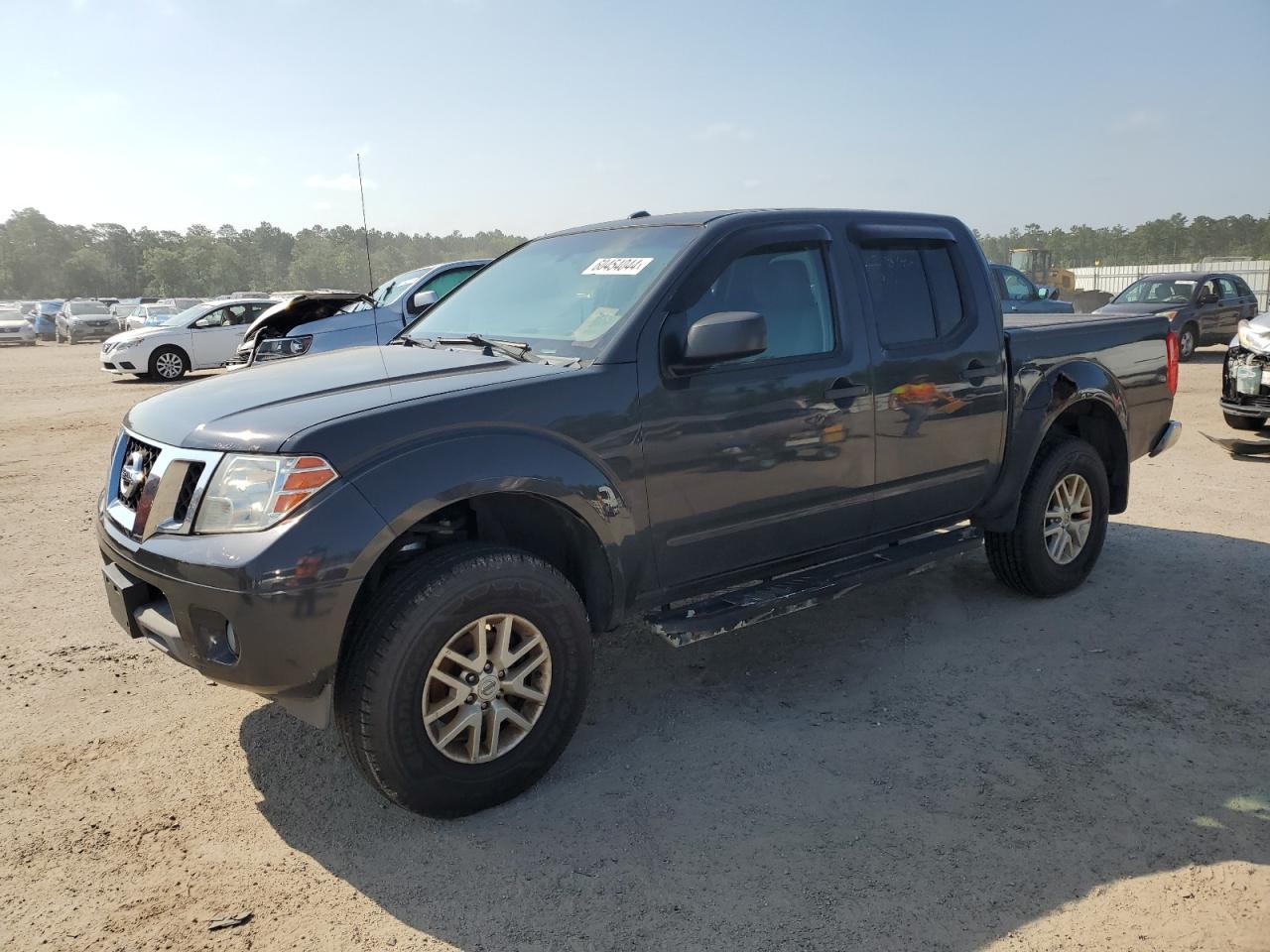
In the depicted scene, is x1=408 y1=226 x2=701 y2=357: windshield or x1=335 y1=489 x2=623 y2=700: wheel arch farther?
x1=408 y1=226 x2=701 y2=357: windshield

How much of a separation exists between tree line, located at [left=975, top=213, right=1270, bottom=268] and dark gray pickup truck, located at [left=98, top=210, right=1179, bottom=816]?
56899mm

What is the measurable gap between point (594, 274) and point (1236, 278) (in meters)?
18.5

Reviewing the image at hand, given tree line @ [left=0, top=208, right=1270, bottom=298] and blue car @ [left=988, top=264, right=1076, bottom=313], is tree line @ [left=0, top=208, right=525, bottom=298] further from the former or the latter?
blue car @ [left=988, top=264, right=1076, bottom=313]

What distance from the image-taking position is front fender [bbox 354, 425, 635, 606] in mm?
2773

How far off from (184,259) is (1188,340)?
90066 millimetres

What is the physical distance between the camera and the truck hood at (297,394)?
2852 mm

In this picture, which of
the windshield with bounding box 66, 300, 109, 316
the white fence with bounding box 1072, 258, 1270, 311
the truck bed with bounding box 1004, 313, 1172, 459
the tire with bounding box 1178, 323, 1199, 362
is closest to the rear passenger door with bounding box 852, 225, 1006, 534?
the truck bed with bounding box 1004, 313, 1172, 459

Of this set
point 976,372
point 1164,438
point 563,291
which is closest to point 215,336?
point 563,291

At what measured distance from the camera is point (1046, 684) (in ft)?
13.1

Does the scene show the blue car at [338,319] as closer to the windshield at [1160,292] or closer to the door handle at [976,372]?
the door handle at [976,372]

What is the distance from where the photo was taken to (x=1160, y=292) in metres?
17.4

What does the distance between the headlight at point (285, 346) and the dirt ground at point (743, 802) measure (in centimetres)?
536

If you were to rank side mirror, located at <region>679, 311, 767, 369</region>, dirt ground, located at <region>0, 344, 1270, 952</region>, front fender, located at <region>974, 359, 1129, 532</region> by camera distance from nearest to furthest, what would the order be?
dirt ground, located at <region>0, 344, 1270, 952</region>, side mirror, located at <region>679, 311, 767, 369</region>, front fender, located at <region>974, 359, 1129, 532</region>

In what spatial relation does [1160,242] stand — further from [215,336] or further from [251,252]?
[251,252]
